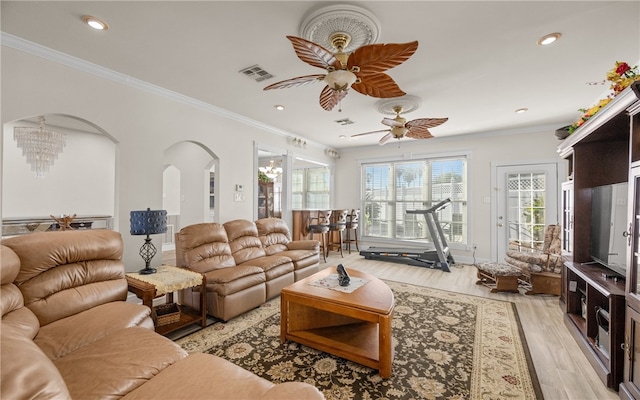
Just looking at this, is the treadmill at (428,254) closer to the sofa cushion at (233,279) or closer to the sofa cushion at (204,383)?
the sofa cushion at (233,279)

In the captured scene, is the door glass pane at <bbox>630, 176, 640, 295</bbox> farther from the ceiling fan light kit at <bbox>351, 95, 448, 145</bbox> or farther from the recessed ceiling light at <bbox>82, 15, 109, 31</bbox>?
the recessed ceiling light at <bbox>82, 15, 109, 31</bbox>

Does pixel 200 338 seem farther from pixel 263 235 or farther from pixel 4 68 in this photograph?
pixel 4 68

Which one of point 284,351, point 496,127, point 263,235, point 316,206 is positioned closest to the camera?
point 284,351

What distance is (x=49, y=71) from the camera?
2.64 m

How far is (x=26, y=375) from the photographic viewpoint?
73 cm

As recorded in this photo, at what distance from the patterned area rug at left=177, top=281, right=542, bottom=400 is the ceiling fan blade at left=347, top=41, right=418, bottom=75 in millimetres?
2277

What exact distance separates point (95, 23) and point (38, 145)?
402 cm

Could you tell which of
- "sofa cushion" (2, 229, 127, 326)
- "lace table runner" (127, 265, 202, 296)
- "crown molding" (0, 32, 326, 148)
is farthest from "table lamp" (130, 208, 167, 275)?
"crown molding" (0, 32, 326, 148)

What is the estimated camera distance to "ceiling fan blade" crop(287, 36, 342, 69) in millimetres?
1787

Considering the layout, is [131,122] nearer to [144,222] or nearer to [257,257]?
[144,222]

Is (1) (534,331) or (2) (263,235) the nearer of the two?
(1) (534,331)

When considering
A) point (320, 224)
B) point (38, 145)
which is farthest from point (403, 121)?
point (38, 145)

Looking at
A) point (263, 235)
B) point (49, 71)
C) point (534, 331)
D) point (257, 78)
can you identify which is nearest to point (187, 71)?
point (257, 78)

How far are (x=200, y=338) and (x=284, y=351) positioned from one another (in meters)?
0.86
